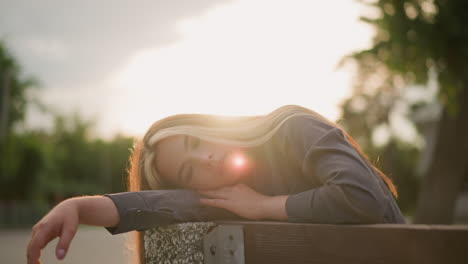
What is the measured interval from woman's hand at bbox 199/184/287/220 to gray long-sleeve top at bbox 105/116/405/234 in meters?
0.05

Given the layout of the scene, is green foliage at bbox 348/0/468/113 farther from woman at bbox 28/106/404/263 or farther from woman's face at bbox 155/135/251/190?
woman's face at bbox 155/135/251/190

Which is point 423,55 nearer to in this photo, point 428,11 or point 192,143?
point 428,11

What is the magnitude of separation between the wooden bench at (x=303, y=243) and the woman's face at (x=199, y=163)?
0.97 ft

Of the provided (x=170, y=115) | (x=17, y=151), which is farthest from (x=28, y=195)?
(x=170, y=115)

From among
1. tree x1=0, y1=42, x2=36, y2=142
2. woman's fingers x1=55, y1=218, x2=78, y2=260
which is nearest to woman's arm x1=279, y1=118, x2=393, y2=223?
woman's fingers x1=55, y1=218, x2=78, y2=260

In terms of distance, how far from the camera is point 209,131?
246 centimetres

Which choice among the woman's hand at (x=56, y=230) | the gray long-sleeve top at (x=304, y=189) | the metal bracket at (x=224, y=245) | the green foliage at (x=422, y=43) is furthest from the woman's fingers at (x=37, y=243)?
the green foliage at (x=422, y=43)

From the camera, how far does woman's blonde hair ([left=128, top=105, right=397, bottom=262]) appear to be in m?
2.41

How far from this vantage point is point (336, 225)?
183cm

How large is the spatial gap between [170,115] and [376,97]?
142ft

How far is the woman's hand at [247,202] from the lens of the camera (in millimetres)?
2180

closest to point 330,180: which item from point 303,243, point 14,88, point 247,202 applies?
point 303,243

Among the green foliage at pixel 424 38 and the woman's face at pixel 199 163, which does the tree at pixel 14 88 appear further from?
the woman's face at pixel 199 163

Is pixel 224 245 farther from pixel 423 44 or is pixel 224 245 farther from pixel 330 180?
pixel 423 44
